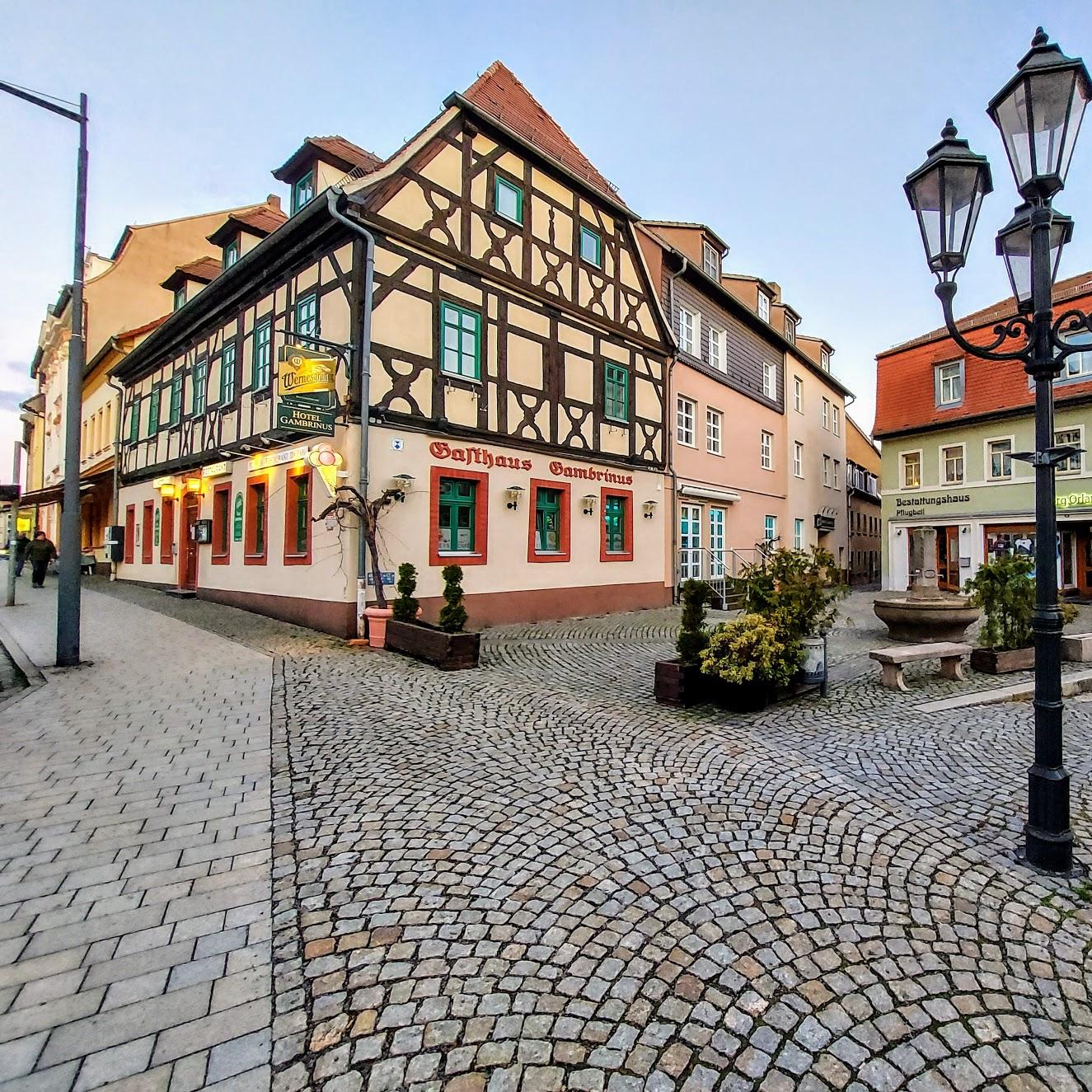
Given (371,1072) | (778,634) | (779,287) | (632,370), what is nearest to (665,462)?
(632,370)

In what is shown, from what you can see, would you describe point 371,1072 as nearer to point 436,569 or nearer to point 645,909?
point 645,909

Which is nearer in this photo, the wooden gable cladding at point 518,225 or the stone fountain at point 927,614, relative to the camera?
the stone fountain at point 927,614

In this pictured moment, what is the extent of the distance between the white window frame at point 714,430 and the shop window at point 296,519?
12.2 metres

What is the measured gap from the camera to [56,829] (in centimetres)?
354

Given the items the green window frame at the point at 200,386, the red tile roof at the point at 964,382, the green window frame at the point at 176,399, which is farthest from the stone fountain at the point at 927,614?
the green window frame at the point at 176,399

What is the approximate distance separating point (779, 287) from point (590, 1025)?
2706 cm

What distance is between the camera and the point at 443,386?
11.5 metres

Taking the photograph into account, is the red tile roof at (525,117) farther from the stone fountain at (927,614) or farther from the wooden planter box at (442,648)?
the stone fountain at (927,614)

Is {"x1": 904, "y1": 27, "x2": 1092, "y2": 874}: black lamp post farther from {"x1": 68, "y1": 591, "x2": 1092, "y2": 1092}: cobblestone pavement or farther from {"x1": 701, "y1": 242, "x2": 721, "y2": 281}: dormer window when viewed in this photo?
{"x1": 701, "y1": 242, "x2": 721, "y2": 281}: dormer window

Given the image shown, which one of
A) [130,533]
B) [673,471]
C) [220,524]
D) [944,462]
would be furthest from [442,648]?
[944,462]

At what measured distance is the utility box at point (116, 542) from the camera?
18.8 meters

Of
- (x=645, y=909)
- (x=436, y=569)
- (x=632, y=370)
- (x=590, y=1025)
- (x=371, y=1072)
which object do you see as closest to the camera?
(x=371, y=1072)

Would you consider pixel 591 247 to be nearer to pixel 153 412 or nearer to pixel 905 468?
pixel 153 412

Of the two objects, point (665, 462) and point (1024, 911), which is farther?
point (665, 462)
